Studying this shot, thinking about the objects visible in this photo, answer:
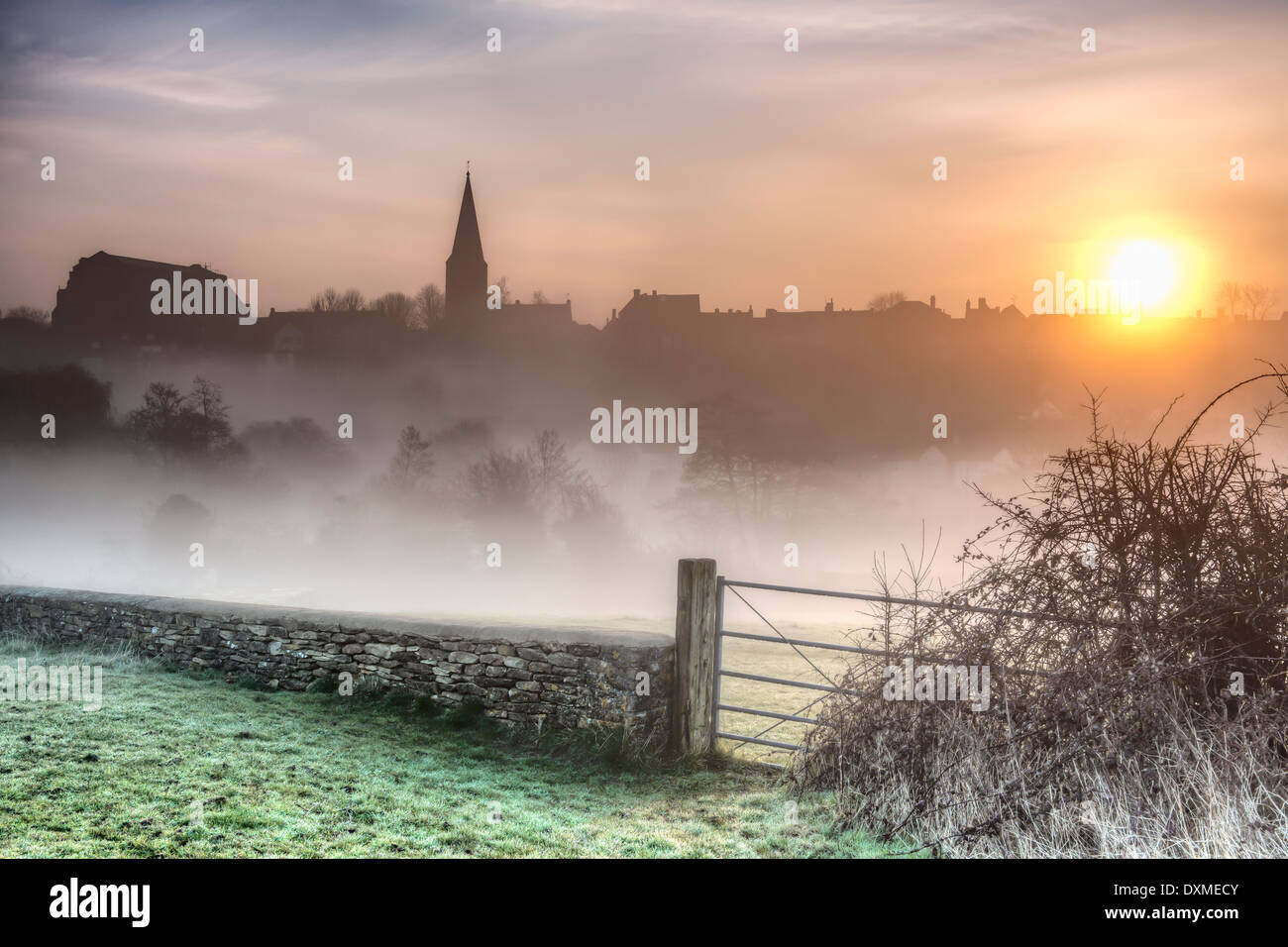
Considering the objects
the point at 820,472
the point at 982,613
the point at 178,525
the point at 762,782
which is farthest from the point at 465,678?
the point at 178,525

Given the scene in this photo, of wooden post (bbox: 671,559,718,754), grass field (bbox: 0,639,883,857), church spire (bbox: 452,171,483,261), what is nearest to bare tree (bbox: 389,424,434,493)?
church spire (bbox: 452,171,483,261)

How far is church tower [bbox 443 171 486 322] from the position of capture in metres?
62.7

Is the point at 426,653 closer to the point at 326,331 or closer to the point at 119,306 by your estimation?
the point at 326,331

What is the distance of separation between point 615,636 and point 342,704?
9.35ft

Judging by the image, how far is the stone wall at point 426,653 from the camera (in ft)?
24.0

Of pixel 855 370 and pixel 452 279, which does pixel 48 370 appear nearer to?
pixel 452 279

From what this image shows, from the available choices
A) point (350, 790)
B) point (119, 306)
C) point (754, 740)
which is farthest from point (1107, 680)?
point (119, 306)

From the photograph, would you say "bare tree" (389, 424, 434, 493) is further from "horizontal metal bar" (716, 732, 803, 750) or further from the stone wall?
"horizontal metal bar" (716, 732, 803, 750)

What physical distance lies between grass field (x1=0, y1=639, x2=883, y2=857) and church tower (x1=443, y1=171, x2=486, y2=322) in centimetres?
5650

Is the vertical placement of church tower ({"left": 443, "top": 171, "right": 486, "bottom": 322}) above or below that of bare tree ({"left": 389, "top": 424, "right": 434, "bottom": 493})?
above

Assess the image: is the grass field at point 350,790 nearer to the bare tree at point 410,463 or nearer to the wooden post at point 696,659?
the wooden post at point 696,659

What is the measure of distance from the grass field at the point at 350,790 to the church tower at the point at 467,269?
56.5 m

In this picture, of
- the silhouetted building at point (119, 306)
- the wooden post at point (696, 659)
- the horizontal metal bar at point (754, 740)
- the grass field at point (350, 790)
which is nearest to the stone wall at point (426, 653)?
the wooden post at point (696, 659)

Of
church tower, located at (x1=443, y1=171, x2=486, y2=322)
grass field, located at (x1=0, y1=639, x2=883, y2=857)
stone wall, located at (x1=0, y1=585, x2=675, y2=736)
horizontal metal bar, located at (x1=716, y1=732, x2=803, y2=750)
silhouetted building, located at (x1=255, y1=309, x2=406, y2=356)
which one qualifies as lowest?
grass field, located at (x1=0, y1=639, x2=883, y2=857)
